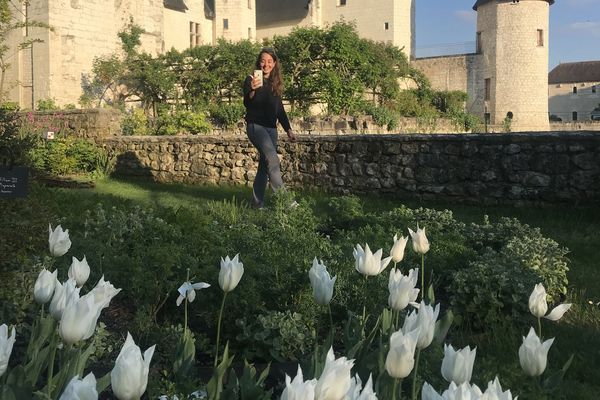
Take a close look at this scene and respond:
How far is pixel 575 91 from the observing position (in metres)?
72.1

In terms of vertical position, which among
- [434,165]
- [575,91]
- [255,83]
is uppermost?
[575,91]

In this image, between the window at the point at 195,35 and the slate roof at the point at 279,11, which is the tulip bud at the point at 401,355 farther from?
the slate roof at the point at 279,11

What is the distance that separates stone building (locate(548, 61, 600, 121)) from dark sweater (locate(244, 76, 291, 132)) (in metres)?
71.2

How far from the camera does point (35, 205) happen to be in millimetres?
3172

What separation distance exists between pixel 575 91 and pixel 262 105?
74.5 metres

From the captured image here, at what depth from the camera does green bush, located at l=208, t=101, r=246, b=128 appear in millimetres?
23203

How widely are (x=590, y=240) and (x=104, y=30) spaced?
25.1 metres

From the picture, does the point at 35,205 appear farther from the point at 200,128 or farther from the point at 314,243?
the point at 200,128

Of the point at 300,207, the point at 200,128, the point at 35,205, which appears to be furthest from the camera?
the point at 200,128

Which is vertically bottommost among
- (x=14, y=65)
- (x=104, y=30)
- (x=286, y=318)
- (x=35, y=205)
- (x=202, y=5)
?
(x=286, y=318)

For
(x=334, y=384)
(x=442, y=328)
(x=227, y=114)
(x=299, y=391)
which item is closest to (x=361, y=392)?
(x=334, y=384)

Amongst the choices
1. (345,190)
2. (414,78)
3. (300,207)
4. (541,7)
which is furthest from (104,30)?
(541,7)

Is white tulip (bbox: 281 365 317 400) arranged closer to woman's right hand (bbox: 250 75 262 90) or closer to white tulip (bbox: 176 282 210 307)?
white tulip (bbox: 176 282 210 307)

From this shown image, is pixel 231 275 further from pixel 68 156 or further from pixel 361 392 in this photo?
pixel 68 156
